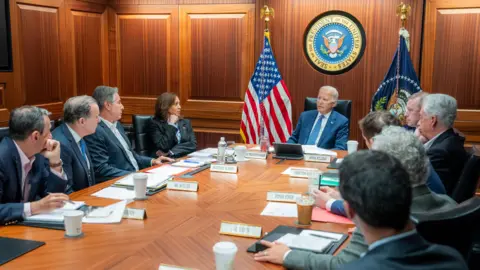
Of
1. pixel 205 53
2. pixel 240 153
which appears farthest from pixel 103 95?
pixel 205 53

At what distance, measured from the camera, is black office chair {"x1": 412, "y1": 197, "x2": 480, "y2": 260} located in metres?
1.49

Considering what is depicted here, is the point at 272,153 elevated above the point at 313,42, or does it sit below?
below

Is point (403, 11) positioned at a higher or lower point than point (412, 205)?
higher

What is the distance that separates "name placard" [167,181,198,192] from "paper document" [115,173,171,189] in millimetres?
47

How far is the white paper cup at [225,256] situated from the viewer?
153 centimetres

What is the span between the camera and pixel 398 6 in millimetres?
5113

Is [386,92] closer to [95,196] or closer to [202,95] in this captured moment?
[202,95]

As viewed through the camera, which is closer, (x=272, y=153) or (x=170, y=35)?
(x=272, y=153)

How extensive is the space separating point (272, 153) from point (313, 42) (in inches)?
82.4

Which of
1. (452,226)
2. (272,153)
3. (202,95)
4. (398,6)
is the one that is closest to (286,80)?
(202,95)

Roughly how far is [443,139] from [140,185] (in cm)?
184

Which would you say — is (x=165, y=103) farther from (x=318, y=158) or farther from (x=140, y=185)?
(x=140, y=185)

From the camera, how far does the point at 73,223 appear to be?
6.23ft

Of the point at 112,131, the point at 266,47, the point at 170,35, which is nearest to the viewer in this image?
the point at 112,131
